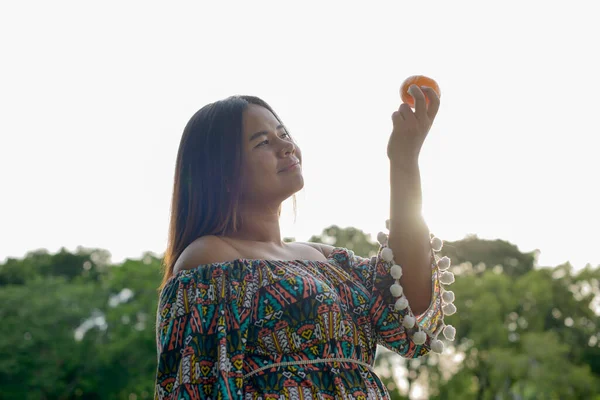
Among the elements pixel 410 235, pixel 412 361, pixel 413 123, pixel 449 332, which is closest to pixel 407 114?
pixel 413 123

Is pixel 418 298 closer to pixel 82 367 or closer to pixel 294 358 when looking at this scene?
pixel 294 358

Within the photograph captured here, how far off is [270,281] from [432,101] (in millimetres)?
818

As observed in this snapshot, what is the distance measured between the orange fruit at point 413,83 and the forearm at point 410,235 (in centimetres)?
24

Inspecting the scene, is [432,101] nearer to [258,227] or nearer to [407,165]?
[407,165]

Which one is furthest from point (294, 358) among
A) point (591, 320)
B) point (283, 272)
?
point (591, 320)

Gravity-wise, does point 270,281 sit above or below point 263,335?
above

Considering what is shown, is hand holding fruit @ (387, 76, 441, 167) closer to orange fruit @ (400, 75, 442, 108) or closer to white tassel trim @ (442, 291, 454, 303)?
orange fruit @ (400, 75, 442, 108)

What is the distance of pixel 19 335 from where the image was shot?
28719mm

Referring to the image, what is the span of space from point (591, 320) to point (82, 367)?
785 inches

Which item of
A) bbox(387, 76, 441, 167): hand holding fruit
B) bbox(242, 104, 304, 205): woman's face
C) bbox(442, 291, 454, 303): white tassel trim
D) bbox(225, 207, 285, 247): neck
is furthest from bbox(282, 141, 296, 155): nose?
bbox(442, 291, 454, 303): white tassel trim

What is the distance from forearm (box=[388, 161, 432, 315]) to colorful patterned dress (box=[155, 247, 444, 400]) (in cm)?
11

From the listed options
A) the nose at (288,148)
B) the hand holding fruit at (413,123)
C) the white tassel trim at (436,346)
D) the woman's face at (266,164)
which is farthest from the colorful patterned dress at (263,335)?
the hand holding fruit at (413,123)

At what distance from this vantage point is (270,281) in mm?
2424

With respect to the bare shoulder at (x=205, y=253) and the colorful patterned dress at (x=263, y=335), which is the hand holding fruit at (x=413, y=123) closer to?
the colorful patterned dress at (x=263, y=335)
